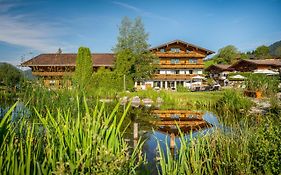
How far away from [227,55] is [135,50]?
4524 centimetres

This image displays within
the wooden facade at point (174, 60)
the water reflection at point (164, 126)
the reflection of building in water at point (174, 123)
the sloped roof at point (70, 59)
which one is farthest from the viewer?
the wooden facade at point (174, 60)

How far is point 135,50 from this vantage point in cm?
3266

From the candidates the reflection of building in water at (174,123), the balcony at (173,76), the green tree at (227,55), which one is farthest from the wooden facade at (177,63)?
the green tree at (227,55)

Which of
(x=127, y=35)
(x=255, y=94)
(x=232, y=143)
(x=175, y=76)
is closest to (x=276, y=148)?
(x=232, y=143)

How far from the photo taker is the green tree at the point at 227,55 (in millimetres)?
71500

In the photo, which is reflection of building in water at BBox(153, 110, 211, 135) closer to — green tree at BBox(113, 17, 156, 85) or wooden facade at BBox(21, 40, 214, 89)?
green tree at BBox(113, 17, 156, 85)

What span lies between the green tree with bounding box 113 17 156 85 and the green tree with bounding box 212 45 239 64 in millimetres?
42749

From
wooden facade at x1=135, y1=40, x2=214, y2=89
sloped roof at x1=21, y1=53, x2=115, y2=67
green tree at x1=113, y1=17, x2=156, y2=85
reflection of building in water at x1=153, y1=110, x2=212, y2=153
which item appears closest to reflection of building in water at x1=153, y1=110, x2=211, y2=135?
reflection of building in water at x1=153, y1=110, x2=212, y2=153

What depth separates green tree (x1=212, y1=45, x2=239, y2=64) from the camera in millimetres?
71500

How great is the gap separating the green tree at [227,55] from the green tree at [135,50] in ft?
140

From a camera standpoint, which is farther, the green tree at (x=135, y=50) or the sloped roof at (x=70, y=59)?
the sloped roof at (x=70, y=59)

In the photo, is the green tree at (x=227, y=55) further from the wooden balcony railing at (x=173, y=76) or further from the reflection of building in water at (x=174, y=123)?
the reflection of building in water at (x=174, y=123)

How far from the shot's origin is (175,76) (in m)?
39.0

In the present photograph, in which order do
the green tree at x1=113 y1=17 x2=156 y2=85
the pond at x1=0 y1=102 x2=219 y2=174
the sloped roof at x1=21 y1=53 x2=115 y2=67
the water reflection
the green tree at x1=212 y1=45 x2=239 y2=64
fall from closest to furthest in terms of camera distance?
the pond at x1=0 y1=102 x2=219 y2=174 < the water reflection < the green tree at x1=113 y1=17 x2=156 y2=85 < the sloped roof at x1=21 y1=53 x2=115 y2=67 < the green tree at x1=212 y1=45 x2=239 y2=64
